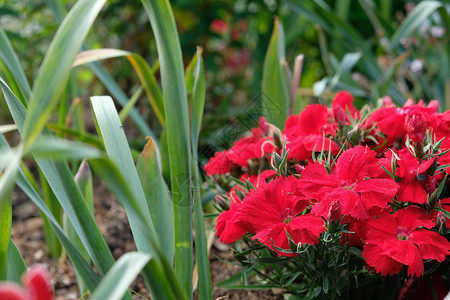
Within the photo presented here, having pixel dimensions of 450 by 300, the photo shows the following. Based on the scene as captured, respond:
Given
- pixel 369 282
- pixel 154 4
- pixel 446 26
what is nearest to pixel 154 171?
pixel 154 4

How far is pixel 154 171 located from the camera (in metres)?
0.84

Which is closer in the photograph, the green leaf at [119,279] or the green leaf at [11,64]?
the green leaf at [119,279]

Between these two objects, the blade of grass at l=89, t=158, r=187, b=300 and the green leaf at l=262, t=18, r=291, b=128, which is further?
the green leaf at l=262, t=18, r=291, b=128

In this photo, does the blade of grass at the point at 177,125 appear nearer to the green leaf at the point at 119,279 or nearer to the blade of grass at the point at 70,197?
the blade of grass at the point at 70,197

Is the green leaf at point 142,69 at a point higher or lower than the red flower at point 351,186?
higher

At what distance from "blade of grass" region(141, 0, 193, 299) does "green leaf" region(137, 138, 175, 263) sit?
23mm

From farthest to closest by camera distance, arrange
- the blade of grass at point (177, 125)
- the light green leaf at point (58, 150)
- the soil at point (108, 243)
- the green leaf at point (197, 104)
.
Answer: the soil at point (108, 243), the green leaf at point (197, 104), the blade of grass at point (177, 125), the light green leaf at point (58, 150)

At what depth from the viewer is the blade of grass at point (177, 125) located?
0.76m

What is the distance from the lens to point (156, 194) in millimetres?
841

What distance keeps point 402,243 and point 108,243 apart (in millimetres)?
802

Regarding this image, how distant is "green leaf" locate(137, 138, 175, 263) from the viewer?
821 millimetres

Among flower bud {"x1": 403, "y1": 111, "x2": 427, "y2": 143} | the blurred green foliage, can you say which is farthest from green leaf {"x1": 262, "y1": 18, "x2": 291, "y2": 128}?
flower bud {"x1": 403, "y1": 111, "x2": 427, "y2": 143}

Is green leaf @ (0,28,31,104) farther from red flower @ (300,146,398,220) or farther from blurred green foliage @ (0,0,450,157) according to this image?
blurred green foliage @ (0,0,450,157)

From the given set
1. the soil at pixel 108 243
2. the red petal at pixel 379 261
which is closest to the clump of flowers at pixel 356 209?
the red petal at pixel 379 261
